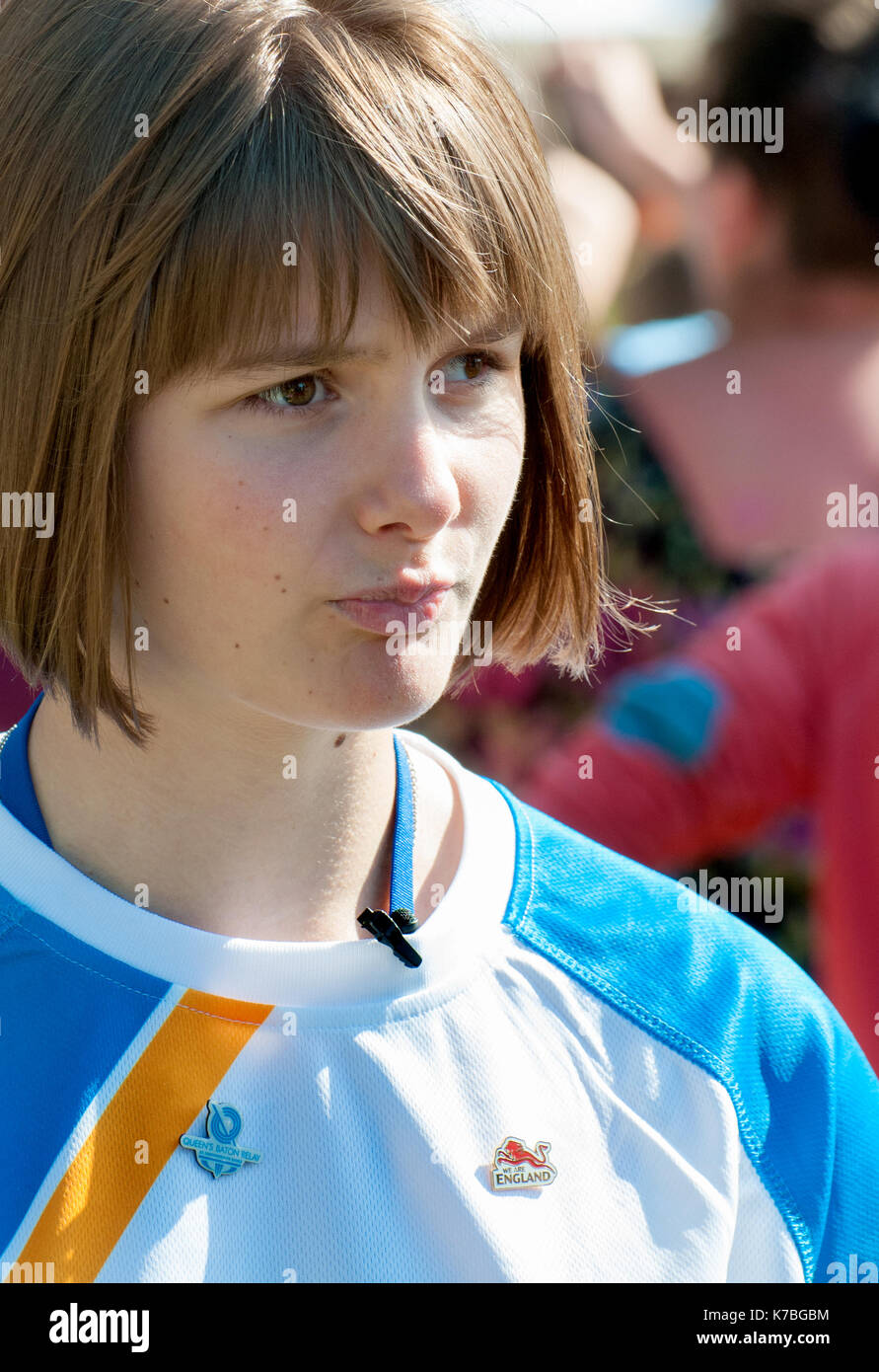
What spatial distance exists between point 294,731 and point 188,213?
462 mm

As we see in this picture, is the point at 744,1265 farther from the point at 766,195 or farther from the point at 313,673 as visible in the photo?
the point at 766,195

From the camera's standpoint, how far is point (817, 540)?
9.64 feet

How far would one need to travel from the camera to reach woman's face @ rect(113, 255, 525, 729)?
132 cm

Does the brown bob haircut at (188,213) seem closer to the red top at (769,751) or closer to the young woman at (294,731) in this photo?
the young woman at (294,731)

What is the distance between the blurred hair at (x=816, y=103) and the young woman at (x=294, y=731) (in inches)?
63.3

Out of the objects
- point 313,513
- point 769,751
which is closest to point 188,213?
point 313,513

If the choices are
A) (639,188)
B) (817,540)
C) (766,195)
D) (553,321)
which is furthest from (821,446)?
(553,321)

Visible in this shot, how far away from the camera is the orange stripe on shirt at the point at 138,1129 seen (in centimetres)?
131

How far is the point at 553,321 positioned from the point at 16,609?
568 mm

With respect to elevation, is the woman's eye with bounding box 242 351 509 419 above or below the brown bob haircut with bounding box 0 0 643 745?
below

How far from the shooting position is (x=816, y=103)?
9.77ft

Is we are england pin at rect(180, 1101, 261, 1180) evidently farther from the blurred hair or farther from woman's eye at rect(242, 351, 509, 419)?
the blurred hair

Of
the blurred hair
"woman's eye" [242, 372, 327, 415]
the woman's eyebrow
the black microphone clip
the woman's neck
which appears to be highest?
the blurred hair

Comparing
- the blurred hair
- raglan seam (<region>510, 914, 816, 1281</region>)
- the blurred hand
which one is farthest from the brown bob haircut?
the blurred hand
